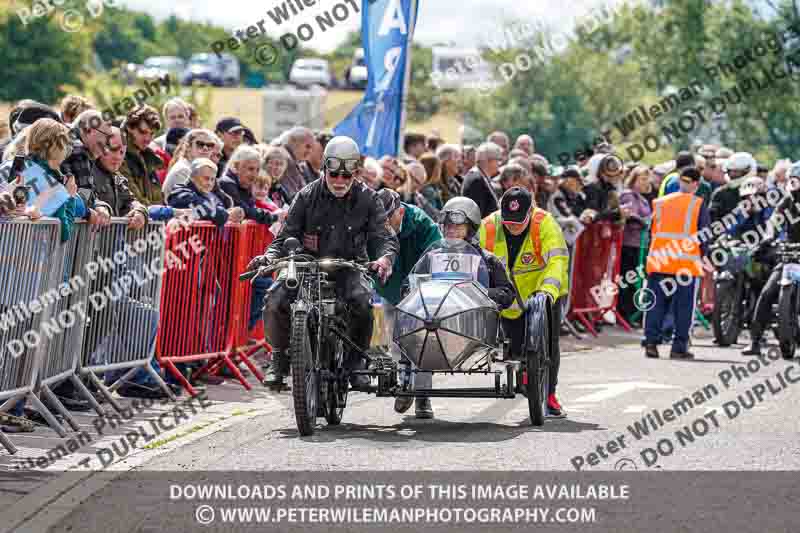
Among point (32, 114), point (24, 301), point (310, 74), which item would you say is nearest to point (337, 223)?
point (24, 301)

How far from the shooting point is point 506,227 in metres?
12.6

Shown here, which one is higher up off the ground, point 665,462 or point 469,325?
point 469,325

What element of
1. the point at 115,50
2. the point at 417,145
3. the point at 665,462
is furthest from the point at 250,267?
the point at 115,50

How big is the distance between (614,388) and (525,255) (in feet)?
9.46

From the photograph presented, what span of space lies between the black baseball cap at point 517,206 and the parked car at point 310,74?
89.2 metres

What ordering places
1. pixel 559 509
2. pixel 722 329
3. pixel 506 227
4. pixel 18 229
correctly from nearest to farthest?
1. pixel 559 509
2. pixel 18 229
3. pixel 506 227
4. pixel 722 329

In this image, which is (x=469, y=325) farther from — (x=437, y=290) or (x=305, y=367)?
(x=305, y=367)

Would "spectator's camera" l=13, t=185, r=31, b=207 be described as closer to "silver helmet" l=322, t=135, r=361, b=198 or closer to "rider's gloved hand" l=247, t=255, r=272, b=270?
"rider's gloved hand" l=247, t=255, r=272, b=270

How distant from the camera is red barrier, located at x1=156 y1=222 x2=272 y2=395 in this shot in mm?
13172

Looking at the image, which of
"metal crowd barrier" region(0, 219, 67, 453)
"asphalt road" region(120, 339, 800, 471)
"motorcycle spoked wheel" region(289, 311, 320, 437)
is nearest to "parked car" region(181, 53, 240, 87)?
Answer: "asphalt road" region(120, 339, 800, 471)

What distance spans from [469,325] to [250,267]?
1.50 meters

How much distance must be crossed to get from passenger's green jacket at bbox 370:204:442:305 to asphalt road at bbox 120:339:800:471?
961 millimetres

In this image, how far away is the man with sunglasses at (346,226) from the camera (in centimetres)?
1164

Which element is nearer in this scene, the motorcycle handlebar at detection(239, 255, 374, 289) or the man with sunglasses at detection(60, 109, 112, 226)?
the motorcycle handlebar at detection(239, 255, 374, 289)
